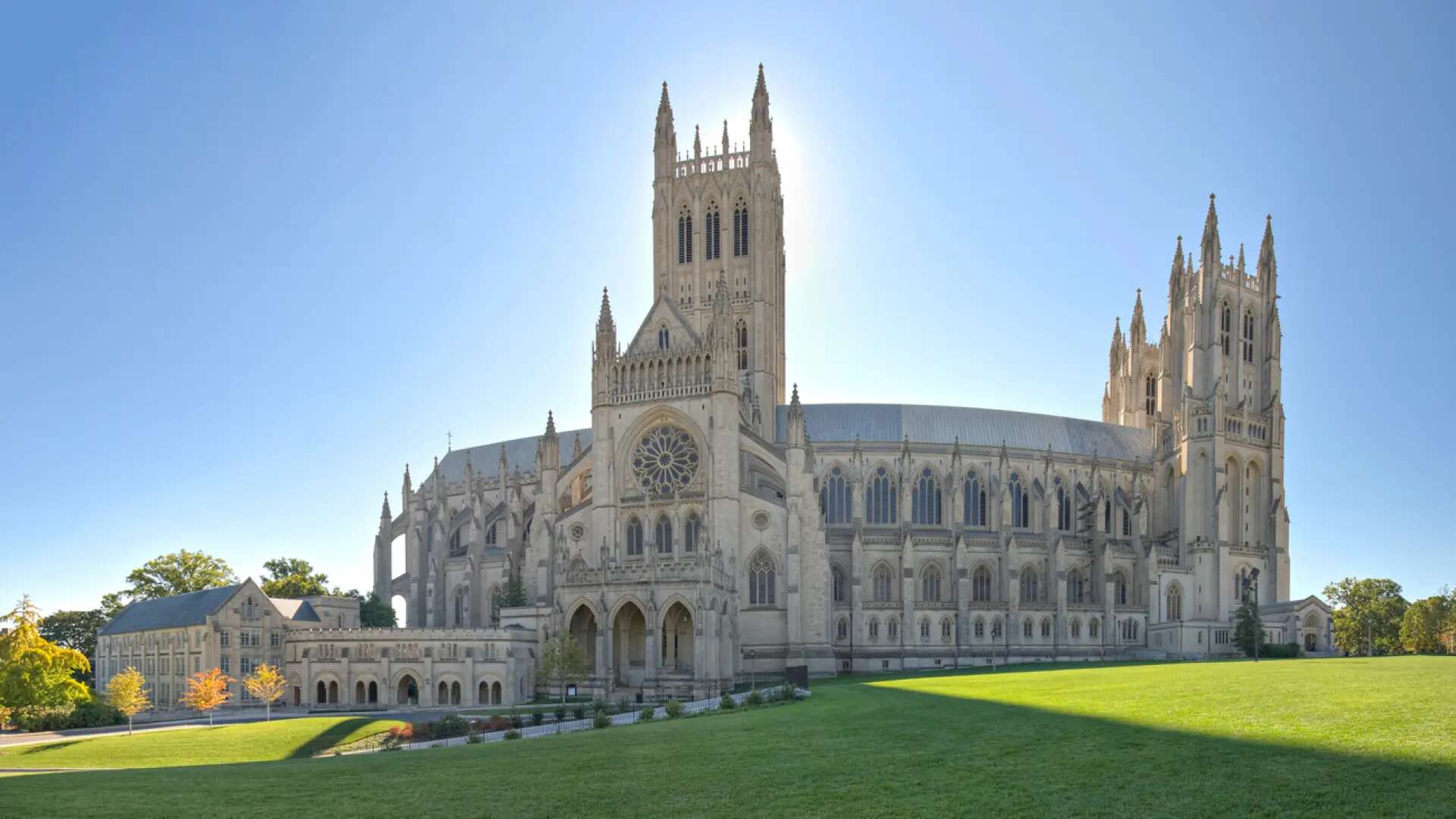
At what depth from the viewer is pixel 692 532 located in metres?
81.7

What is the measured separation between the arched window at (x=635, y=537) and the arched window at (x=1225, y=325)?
2142 inches

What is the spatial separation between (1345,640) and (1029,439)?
46043 mm

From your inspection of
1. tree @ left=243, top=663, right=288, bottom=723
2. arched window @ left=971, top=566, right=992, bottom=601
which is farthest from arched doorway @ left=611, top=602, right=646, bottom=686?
arched window @ left=971, top=566, right=992, bottom=601

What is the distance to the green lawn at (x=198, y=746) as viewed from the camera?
46062mm

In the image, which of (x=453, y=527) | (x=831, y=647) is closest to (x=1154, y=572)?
(x=831, y=647)

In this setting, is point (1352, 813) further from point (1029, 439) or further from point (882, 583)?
point (1029, 439)

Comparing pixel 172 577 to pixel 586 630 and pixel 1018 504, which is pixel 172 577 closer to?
pixel 586 630

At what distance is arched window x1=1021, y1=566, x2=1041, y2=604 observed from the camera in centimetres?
9362

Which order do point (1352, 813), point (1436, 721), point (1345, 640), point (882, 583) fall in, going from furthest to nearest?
1. point (1345, 640)
2. point (882, 583)
3. point (1436, 721)
4. point (1352, 813)

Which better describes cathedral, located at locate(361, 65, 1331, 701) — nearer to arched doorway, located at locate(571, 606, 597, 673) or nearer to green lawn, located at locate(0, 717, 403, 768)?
arched doorway, located at locate(571, 606, 597, 673)

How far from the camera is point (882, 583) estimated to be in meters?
90.4

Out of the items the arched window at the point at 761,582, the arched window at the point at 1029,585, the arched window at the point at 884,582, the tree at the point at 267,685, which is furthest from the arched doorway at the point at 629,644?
the arched window at the point at 1029,585

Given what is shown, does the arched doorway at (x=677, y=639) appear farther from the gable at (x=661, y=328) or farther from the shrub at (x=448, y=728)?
the shrub at (x=448, y=728)

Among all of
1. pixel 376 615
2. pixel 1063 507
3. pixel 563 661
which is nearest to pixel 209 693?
pixel 563 661
